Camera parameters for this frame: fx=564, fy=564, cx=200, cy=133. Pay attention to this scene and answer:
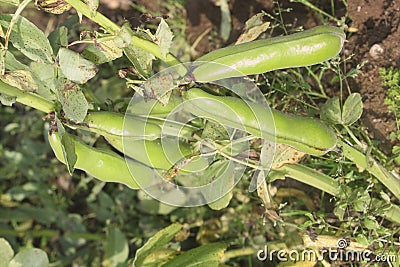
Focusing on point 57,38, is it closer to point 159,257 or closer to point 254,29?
point 254,29

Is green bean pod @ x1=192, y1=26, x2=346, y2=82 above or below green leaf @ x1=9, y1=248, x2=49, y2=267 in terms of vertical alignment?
above

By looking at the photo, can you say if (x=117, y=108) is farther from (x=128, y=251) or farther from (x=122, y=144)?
(x=128, y=251)

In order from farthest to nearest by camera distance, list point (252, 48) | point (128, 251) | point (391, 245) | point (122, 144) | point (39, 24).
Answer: point (39, 24)
point (128, 251)
point (391, 245)
point (122, 144)
point (252, 48)

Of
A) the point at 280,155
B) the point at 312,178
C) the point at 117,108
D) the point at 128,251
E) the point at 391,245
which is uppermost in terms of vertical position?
the point at 117,108

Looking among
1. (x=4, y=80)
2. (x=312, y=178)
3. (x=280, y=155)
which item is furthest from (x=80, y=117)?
(x=312, y=178)

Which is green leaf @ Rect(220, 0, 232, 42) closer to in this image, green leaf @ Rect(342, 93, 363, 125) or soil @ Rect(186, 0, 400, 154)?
soil @ Rect(186, 0, 400, 154)

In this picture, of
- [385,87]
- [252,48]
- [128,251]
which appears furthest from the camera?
[128,251]
